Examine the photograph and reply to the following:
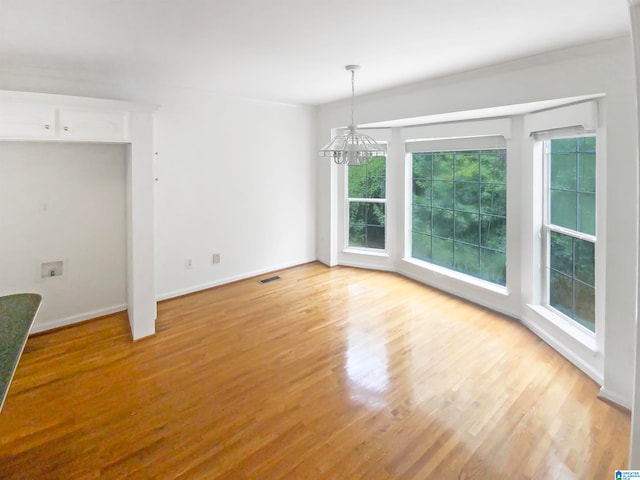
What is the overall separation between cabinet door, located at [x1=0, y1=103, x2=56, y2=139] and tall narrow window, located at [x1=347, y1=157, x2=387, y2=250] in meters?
3.72

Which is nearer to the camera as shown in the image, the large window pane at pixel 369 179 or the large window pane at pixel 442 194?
the large window pane at pixel 442 194

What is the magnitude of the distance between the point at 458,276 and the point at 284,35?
331 cm

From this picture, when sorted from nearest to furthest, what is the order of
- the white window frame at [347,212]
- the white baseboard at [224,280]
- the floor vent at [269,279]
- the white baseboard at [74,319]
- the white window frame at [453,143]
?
the white baseboard at [74,319], the white window frame at [453,143], the white baseboard at [224,280], the floor vent at [269,279], the white window frame at [347,212]

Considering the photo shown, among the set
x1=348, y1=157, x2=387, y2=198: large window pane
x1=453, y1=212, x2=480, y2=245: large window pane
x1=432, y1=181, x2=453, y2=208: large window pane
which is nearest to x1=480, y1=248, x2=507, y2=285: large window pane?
x1=453, y1=212, x2=480, y2=245: large window pane

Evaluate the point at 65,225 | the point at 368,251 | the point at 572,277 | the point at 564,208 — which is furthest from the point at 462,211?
the point at 65,225

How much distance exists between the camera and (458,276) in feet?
14.3

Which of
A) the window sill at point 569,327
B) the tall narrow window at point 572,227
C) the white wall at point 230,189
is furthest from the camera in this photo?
the white wall at point 230,189

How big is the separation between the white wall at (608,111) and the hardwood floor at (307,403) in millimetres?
349

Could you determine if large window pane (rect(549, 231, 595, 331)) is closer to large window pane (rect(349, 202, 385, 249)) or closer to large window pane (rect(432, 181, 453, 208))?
large window pane (rect(432, 181, 453, 208))

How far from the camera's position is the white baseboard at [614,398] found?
231cm

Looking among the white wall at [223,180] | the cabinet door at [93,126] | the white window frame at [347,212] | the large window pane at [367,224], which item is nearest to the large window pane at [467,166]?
the white window frame at [347,212]

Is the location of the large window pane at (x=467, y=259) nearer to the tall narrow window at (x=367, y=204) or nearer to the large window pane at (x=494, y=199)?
the large window pane at (x=494, y=199)

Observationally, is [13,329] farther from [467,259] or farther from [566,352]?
[467,259]

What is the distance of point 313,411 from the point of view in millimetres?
2283
